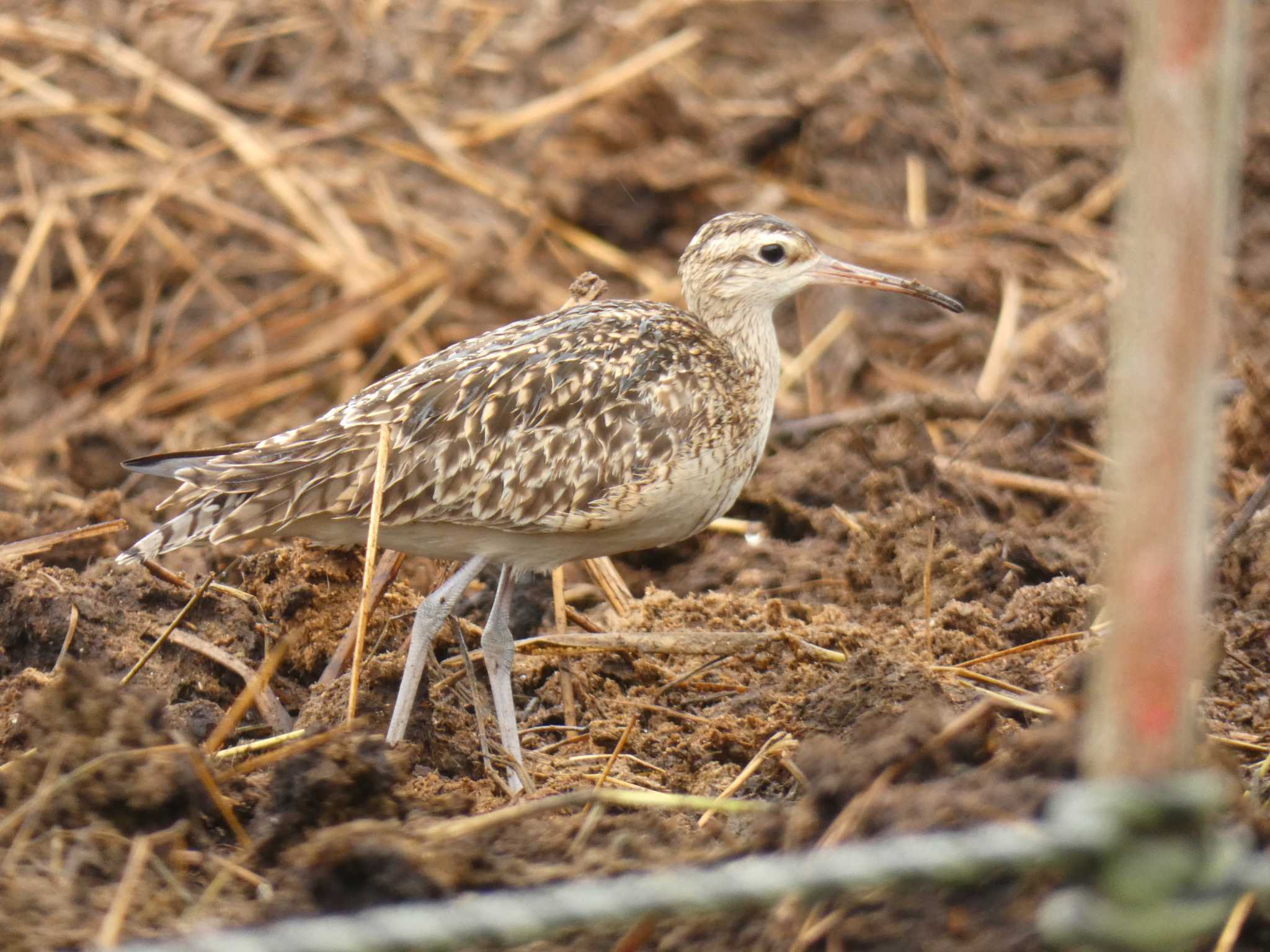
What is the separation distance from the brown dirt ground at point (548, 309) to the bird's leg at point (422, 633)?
0.08 m

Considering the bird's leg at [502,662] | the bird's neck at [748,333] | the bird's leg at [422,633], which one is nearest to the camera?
the bird's leg at [422,633]

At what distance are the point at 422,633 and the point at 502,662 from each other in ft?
1.24

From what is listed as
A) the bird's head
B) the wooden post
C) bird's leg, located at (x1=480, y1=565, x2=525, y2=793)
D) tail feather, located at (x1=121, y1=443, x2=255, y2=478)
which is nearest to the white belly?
bird's leg, located at (x1=480, y1=565, x2=525, y2=793)

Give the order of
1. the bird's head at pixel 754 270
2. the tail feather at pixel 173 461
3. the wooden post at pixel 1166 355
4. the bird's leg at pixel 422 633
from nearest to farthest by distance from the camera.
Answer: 1. the wooden post at pixel 1166 355
2. the bird's leg at pixel 422 633
3. the tail feather at pixel 173 461
4. the bird's head at pixel 754 270

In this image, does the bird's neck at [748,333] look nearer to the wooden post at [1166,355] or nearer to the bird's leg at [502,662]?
the bird's leg at [502,662]

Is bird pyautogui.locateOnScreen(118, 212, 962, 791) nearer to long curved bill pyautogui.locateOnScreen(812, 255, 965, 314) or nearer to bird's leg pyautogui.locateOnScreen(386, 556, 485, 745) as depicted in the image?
bird's leg pyautogui.locateOnScreen(386, 556, 485, 745)

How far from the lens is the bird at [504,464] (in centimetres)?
503

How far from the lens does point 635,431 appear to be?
523cm

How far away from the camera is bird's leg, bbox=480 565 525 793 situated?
494 cm

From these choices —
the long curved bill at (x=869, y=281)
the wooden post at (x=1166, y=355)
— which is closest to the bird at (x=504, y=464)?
the long curved bill at (x=869, y=281)

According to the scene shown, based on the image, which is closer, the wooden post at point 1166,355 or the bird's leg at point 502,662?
the wooden post at point 1166,355

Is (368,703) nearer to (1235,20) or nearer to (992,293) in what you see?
(1235,20)

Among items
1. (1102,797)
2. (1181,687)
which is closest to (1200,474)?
(1181,687)

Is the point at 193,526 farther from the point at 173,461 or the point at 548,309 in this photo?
the point at 548,309
